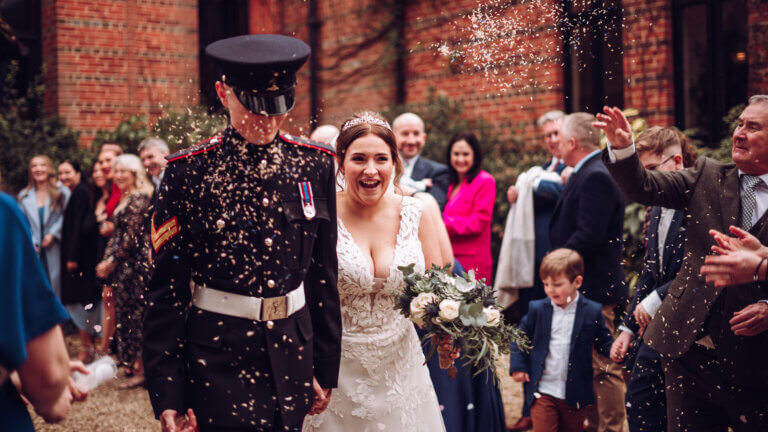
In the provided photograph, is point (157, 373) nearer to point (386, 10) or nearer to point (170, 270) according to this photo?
point (170, 270)

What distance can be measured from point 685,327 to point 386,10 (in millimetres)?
8623

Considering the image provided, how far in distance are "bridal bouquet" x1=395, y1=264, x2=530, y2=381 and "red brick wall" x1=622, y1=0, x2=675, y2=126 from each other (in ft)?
16.9

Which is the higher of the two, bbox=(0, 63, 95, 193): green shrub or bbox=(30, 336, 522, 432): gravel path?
bbox=(0, 63, 95, 193): green shrub

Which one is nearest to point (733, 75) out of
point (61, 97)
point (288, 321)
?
point (288, 321)

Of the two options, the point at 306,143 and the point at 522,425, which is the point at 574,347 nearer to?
the point at 522,425

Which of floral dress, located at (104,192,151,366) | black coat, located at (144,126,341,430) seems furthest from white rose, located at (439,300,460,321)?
floral dress, located at (104,192,151,366)

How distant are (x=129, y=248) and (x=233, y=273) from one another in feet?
15.9

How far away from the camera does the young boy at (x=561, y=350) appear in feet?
15.6

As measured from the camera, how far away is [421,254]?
3.89 metres

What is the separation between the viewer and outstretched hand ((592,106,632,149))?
3500 millimetres

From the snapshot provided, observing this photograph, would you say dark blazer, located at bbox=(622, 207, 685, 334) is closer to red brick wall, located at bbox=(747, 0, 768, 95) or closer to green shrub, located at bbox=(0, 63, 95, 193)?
red brick wall, located at bbox=(747, 0, 768, 95)

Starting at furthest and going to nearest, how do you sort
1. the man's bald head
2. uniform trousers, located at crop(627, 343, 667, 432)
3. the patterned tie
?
the man's bald head < uniform trousers, located at crop(627, 343, 667, 432) < the patterned tie

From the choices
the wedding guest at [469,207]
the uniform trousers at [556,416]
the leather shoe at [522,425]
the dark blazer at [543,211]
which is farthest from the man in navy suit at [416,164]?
the uniform trousers at [556,416]

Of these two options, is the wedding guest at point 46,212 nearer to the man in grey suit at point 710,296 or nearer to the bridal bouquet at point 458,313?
the bridal bouquet at point 458,313
